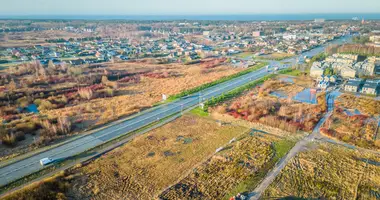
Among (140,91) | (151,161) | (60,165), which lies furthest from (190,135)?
(140,91)

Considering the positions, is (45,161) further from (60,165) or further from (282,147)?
(282,147)

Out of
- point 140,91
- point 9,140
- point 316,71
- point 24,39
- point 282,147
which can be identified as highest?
point 24,39

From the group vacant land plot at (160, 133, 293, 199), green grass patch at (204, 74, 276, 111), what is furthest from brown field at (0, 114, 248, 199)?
green grass patch at (204, 74, 276, 111)

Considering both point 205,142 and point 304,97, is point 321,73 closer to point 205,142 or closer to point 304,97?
point 304,97

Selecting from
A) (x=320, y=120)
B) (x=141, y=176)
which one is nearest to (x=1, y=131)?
(x=141, y=176)

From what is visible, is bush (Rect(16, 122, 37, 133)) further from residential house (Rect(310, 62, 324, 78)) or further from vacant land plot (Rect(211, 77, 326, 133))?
residential house (Rect(310, 62, 324, 78))

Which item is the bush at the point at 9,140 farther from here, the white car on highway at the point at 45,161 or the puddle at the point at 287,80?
the puddle at the point at 287,80
